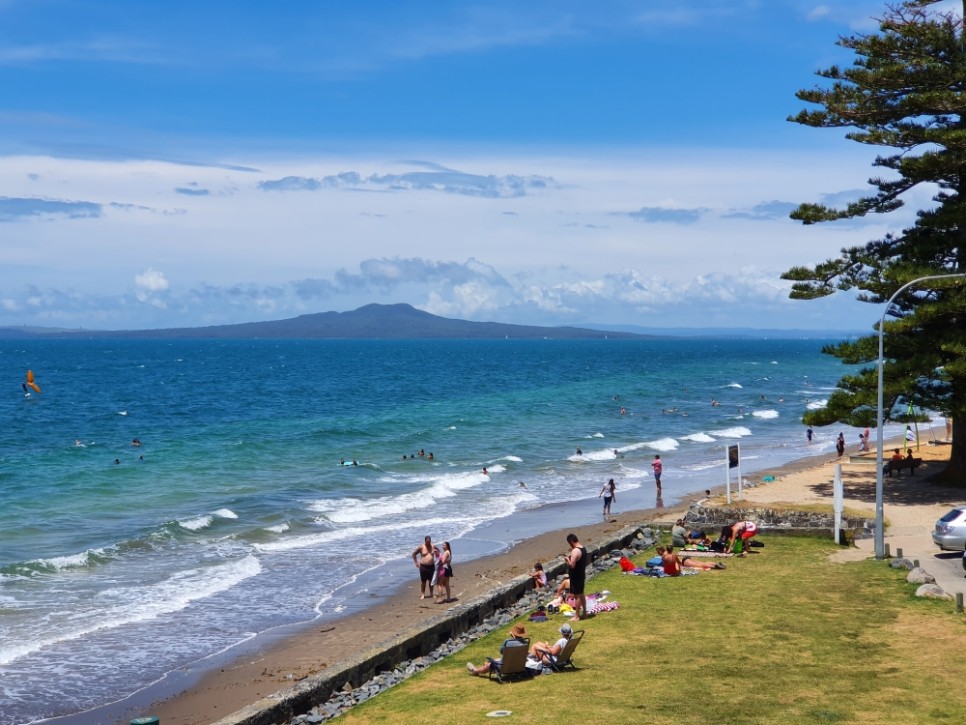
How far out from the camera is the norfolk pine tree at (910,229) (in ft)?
93.5

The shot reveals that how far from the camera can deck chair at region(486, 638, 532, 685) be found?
13742mm

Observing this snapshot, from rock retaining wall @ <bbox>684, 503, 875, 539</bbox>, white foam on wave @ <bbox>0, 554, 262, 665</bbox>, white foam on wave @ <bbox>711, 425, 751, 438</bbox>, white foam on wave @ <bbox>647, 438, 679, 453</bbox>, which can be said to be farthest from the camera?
white foam on wave @ <bbox>711, 425, 751, 438</bbox>

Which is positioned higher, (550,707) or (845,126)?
(845,126)

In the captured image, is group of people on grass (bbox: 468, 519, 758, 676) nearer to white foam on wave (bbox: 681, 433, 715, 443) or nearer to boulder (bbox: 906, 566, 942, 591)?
boulder (bbox: 906, 566, 942, 591)

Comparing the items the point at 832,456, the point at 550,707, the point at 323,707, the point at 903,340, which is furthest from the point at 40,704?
the point at 832,456

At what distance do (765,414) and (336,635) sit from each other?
59708 mm

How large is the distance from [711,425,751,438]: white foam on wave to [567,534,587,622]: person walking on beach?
4594cm

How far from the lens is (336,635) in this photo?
19953mm

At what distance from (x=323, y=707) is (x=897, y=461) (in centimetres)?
2644

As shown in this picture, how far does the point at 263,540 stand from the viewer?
29906 millimetres

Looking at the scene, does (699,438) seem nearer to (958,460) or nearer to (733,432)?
(733,432)

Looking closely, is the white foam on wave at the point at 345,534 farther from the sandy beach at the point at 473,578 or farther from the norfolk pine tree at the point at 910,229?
the norfolk pine tree at the point at 910,229

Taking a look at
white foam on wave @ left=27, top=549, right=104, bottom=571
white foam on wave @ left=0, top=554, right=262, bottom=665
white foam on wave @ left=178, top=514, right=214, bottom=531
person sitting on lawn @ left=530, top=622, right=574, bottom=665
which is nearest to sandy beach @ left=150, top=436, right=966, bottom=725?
white foam on wave @ left=0, top=554, right=262, bottom=665

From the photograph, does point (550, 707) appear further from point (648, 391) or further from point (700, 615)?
point (648, 391)
